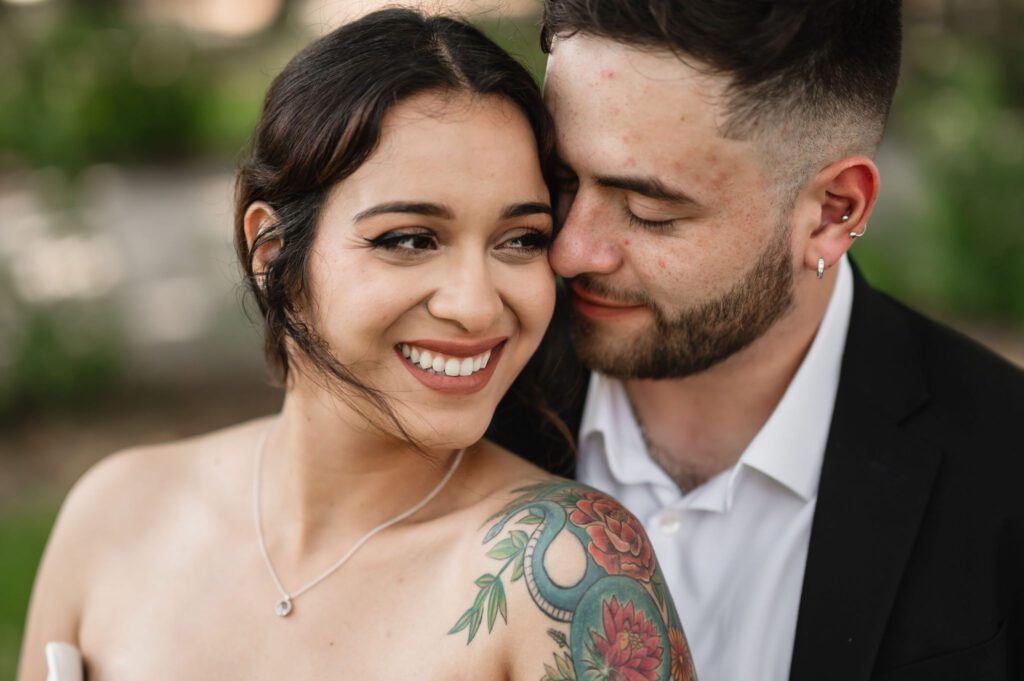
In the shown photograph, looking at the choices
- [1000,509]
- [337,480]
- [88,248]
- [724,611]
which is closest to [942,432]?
[1000,509]

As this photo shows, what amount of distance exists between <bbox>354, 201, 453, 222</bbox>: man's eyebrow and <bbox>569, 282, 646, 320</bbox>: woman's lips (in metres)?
0.70

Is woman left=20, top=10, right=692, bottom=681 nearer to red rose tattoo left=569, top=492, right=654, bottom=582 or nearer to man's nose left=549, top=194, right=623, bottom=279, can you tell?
red rose tattoo left=569, top=492, right=654, bottom=582

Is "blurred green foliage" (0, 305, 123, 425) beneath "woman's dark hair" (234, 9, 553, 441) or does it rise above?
beneath

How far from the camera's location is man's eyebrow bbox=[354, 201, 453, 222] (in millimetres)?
2240

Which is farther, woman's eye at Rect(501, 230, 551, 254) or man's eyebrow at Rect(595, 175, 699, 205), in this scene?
man's eyebrow at Rect(595, 175, 699, 205)

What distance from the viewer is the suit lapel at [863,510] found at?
2.65m

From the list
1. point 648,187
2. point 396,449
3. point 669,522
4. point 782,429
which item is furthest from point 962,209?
point 396,449

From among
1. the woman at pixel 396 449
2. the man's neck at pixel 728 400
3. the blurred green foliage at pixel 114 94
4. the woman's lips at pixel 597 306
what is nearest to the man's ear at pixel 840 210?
the man's neck at pixel 728 400

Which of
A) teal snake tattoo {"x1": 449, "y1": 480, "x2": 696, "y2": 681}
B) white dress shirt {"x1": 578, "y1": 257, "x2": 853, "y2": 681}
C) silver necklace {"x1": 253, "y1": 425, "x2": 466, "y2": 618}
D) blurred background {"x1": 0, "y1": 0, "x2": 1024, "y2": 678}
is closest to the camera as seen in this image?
teal snake tattoo {"x1": 449, "y1": 480, "x2": 696, "y2": 681}

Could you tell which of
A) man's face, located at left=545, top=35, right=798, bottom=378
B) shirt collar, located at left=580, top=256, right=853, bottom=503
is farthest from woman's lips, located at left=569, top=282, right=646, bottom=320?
shirt collar, located at left=580, top=256, right=853, bottom=503

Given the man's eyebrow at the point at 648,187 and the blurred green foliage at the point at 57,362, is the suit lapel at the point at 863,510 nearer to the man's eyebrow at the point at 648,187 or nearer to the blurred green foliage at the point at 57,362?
the man's eyebrow at the point at 648,187

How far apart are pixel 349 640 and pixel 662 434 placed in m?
1.12

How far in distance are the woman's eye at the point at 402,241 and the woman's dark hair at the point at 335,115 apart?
14cm

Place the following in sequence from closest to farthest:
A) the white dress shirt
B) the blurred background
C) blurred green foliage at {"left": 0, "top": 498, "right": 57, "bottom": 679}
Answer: the white dress shirt → blurred green foliage at {"left": 0, "top": 498, "right": 57, "bottom": 679} → the blurred background
